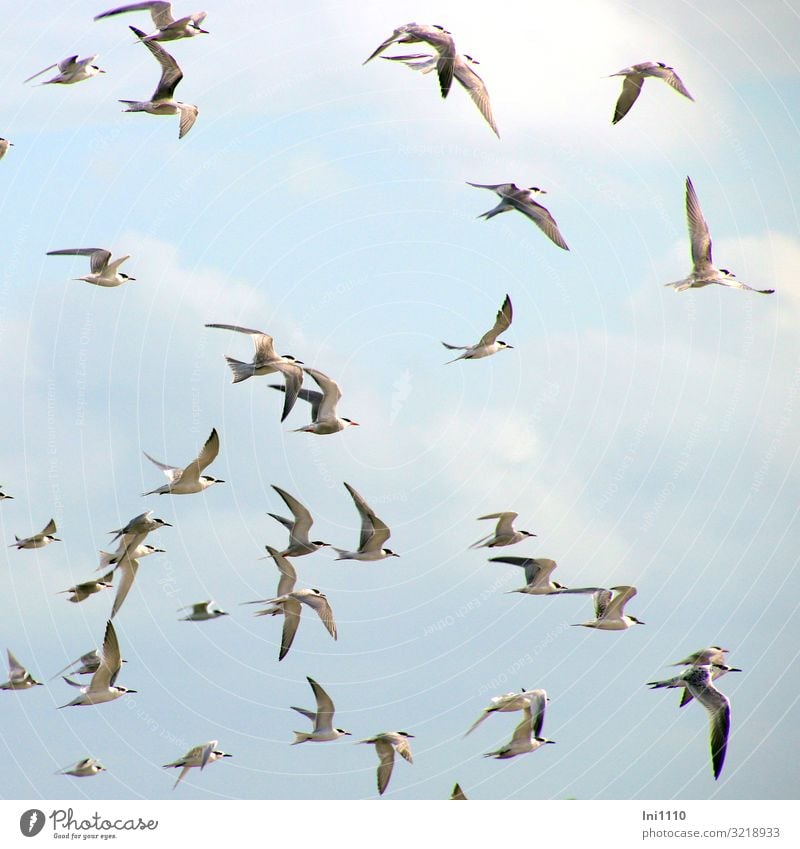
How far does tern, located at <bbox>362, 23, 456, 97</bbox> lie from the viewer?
3061 cm

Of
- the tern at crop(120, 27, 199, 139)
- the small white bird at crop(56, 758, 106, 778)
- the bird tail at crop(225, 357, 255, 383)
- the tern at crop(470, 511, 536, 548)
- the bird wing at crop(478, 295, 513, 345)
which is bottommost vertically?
the small white bird at crop(56, 758, 106, 778)

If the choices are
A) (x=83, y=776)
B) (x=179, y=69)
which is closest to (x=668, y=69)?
(x=179, y=69)

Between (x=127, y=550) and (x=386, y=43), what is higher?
(x=386, y=43)

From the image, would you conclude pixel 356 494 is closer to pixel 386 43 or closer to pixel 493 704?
pixel 493 704

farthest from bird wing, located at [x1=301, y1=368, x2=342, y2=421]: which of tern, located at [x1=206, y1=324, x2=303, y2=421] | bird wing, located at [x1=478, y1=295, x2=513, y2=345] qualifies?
bird wing, located at [x1=478, y1=295, x2=513, y2=345]

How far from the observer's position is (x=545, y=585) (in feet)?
110

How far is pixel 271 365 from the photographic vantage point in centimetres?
3109

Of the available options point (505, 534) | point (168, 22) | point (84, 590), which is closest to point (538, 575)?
point (505, 534)

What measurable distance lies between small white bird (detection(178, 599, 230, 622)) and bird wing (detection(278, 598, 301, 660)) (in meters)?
1.34

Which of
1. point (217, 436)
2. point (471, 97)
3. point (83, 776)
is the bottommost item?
point (83, 776)

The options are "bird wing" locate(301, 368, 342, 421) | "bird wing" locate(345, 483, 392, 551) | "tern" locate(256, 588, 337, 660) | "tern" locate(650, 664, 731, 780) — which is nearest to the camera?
"tern" locate(650, 664, 731, 780)

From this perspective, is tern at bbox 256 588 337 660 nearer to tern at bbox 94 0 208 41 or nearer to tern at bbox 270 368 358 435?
tern at bbox 270 368 358 435

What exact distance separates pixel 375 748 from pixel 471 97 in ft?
44.1

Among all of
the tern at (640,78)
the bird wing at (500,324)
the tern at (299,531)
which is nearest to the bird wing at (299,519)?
the tern at (299,531)
